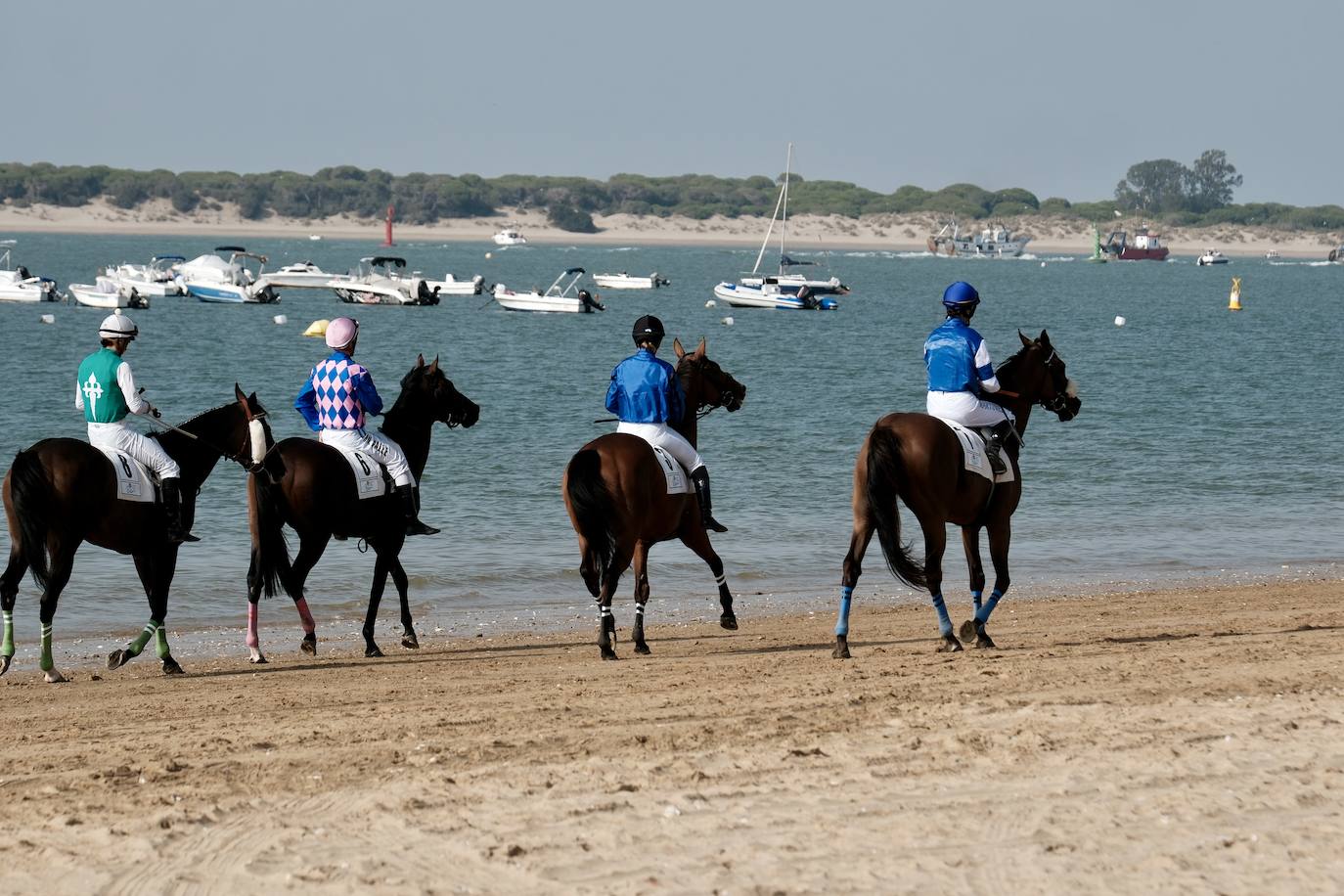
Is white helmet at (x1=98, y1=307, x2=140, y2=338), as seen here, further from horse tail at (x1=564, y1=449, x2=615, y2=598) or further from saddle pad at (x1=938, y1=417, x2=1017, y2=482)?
saddle pad at (x1=938, y1=417, x2=1017, y2=482)

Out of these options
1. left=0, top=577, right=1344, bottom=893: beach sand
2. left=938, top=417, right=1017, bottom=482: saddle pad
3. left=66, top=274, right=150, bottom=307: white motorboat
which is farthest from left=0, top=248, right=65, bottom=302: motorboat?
left=938, top=417, right=1017, bottom=482: saddle pad

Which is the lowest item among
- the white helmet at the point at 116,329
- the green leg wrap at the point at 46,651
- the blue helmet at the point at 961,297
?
the green leg wrap at the point at 46,651

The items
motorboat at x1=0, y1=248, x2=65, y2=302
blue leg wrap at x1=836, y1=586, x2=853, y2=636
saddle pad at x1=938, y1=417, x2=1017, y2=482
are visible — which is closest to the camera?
blue leg wrap at x1=836, y1=586, x2=853, y2=636

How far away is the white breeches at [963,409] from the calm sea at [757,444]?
405 cm

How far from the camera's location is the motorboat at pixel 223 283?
265 feet

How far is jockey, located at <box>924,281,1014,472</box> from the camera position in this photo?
12312mm

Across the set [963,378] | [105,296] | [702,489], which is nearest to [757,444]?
[702,489]

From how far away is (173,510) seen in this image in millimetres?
11812

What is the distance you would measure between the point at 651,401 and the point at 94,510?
4.08m

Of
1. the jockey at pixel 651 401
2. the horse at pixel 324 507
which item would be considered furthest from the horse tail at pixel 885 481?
the horse at pixel 324 507

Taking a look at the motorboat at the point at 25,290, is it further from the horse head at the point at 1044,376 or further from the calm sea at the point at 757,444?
the horse head at the point at 1044,376

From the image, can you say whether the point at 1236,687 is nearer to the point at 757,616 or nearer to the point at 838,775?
the point at 838,775

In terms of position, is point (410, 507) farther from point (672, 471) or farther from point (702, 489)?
point (702, 489)

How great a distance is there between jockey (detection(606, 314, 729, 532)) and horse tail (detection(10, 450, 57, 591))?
4.05m
